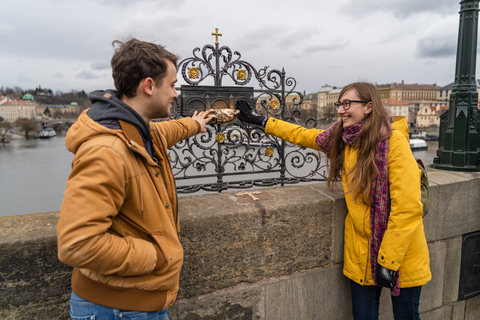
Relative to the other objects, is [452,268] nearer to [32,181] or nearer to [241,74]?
[241,74]

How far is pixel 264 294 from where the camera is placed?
233 centimetres

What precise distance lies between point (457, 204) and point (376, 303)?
139 cm

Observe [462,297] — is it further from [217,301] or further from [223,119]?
[223,119]

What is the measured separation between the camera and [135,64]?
51.8 inches

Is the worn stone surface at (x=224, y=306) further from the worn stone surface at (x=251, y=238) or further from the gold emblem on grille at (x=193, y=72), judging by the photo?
the gold emblem on grille at (x=193, y=72)

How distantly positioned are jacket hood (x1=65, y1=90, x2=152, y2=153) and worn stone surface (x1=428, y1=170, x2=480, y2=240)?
8.73ft

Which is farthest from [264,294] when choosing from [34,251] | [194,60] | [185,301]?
[194,60]

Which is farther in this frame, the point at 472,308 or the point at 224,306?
the point at 472,308

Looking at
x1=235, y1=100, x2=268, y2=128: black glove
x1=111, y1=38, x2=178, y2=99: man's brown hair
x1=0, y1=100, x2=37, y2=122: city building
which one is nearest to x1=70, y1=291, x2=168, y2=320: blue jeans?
x1=111, y1=38, x2=178, y2=99: man's brown hair

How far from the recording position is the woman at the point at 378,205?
1948 millimetres

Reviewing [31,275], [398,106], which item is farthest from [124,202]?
[398,106]

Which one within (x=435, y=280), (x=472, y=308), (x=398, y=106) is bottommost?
(x=472, y=308)

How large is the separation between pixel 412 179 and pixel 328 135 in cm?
69

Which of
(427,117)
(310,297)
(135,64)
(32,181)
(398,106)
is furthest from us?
(398,106)
